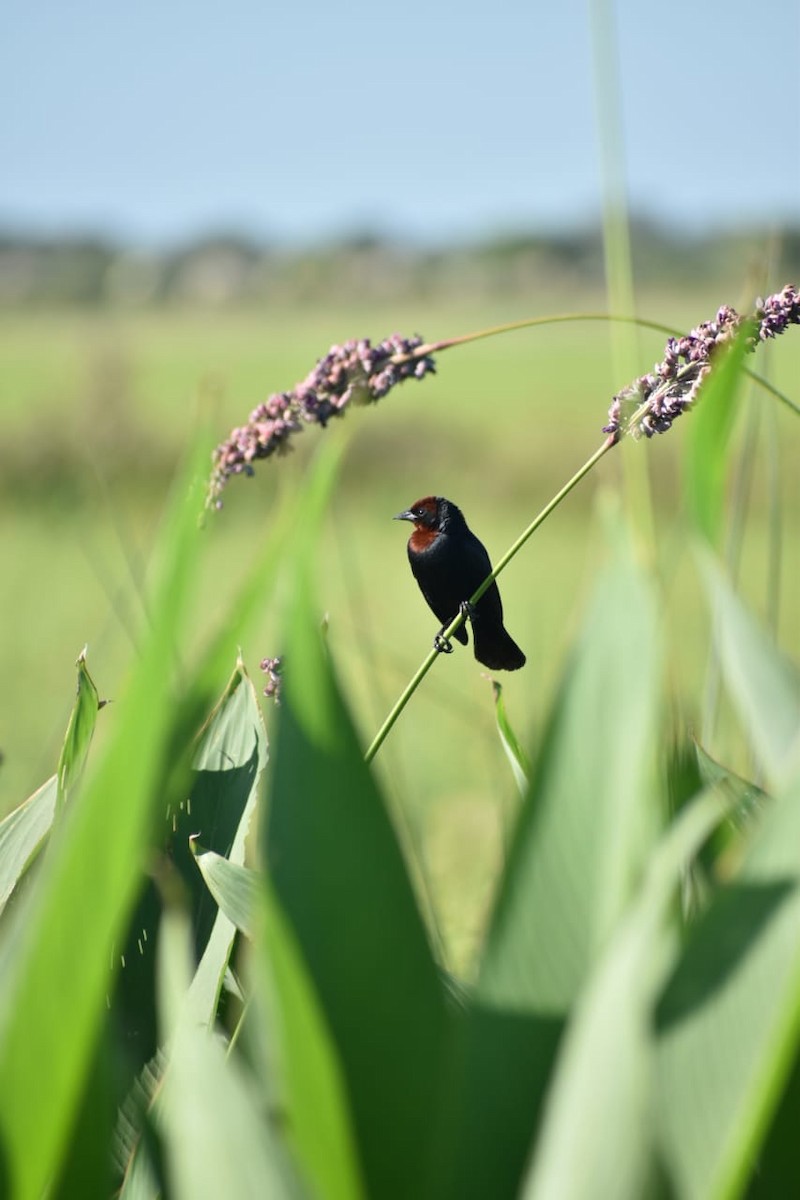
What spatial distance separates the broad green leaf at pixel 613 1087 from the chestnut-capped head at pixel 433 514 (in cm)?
35

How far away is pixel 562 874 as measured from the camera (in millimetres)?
290

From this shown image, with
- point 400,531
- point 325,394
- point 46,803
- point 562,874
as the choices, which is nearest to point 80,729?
point 46,803

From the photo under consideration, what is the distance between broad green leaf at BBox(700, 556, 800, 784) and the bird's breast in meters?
0.25

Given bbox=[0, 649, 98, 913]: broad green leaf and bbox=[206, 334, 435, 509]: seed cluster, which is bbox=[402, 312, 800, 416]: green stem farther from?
bbox=[0, 649, 98, 913]: broad green leaf

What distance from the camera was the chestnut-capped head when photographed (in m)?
0.59

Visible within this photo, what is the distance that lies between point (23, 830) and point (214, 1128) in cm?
32

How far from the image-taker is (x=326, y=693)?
305 millimetres

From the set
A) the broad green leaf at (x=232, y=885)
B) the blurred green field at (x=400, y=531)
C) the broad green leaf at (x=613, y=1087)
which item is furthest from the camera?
the blurred green field at (x=400, y=531)

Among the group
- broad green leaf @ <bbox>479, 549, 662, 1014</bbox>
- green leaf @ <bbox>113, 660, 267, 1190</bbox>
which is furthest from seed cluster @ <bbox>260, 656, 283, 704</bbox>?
broad green leaf @ <bbox>479, 549, 662, 1014</bbox>

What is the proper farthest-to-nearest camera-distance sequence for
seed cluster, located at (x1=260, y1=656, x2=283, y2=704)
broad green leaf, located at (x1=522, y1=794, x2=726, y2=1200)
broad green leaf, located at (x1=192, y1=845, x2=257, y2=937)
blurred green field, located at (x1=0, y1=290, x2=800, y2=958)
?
blurred green field, located at (x1=0, y1=290, x2=800, y2=958) → seed cluster, located at (x1=260, y1=656, x2=283, y2=704) → broad green leaf, located at (x1=192, y1=845, x2=257, y2=937) → broad green leaf, located at (x1=522, y1=794, x2=726, y2=1200)

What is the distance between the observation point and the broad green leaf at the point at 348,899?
30cm

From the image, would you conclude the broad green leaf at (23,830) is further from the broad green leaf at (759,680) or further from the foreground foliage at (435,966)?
the broad green leaf at (759,680)

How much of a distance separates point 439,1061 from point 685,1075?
2.9 inches

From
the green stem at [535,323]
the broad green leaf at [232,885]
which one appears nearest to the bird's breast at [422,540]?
the green stem at [535,323]
